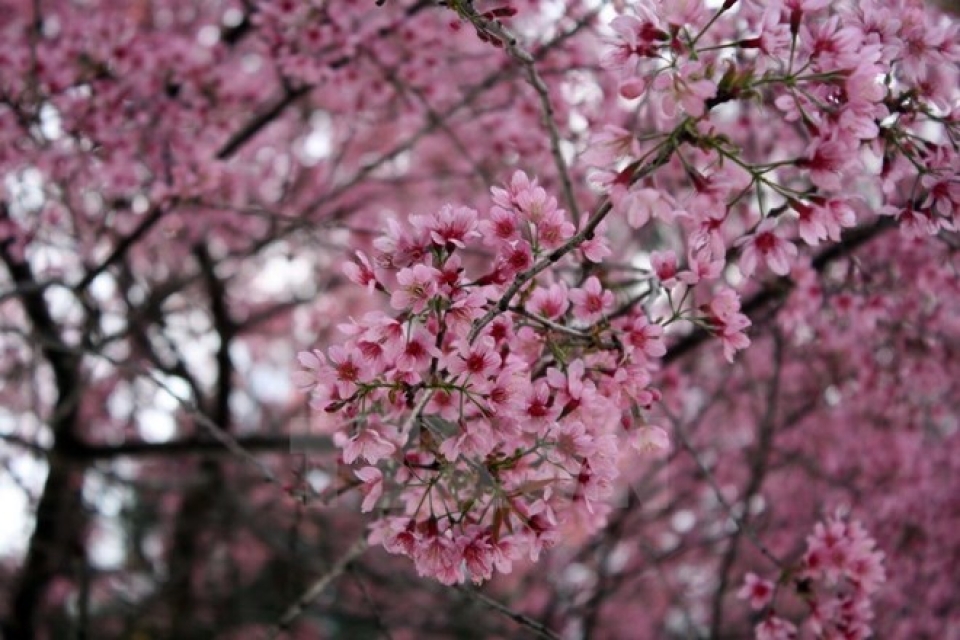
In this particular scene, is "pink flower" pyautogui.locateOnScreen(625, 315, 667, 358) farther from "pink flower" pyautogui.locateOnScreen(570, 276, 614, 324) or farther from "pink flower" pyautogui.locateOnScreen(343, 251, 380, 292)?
"pink flower" pyautogui.locateOnScreen(343, 251, 380, 292)

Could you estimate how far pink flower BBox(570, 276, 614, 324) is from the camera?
185 centimetres

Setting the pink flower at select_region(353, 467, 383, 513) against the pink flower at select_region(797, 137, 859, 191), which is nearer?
the pink flower at select_region(797, 137, 859, 191)

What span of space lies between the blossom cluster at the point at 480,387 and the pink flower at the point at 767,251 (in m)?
0.12

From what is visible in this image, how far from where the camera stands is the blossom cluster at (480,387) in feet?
5.18

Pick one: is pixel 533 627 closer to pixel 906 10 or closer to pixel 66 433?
pixel 906 10

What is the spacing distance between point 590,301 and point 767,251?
370 millimetres

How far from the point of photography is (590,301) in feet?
6.09

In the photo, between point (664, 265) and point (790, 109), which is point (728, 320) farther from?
point (790, 109)

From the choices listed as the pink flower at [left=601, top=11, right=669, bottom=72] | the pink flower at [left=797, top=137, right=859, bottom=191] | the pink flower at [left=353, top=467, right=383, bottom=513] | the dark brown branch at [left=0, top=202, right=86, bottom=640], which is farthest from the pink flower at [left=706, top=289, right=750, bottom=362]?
the dark brown branch at [left=0, top=202, right=86, bottom=640]

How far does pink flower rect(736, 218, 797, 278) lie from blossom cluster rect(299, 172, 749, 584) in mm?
124

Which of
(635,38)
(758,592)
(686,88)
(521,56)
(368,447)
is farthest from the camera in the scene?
(758,592)

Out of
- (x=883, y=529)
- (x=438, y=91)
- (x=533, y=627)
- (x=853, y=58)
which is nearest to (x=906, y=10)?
(x=853, y=58)

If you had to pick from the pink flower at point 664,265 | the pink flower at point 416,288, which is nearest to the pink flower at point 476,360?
the pink flower at point 416,288

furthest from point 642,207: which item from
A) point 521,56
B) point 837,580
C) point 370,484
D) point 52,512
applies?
point 52,512
